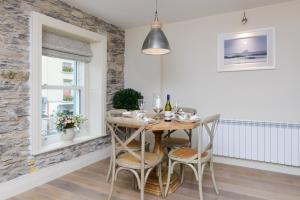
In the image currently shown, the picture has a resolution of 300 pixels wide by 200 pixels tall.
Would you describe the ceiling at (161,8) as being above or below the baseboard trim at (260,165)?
above

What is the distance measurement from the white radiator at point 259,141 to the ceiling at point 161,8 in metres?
1.74

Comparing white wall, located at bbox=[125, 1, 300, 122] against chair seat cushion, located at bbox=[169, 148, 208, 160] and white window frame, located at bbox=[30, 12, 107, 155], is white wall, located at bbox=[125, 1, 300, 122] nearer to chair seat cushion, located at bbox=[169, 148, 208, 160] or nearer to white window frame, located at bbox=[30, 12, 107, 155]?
white window frame, located at bbox=[30, 12, 107, 155]

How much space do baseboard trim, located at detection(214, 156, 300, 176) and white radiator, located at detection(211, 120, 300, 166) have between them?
0.38ft

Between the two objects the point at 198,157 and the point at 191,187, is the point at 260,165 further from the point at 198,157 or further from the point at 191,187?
the point at 198,157

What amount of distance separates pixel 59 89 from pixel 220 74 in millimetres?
2576

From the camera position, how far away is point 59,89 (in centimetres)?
326

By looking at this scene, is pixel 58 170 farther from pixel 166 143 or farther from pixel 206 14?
pixel 206 14

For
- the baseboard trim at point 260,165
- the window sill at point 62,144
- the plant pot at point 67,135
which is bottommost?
the baseboard trim at point 260,165

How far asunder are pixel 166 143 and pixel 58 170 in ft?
5.07

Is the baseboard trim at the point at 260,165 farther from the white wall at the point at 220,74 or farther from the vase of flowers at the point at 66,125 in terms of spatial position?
the vase of flowers at the point at 66,125

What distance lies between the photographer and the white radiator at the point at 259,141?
2.94 metres

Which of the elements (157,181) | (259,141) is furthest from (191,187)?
(259,141)

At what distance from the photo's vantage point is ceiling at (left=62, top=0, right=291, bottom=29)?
9.77ft

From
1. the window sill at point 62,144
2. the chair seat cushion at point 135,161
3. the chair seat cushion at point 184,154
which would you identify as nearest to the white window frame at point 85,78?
the window sill at point 62,144
